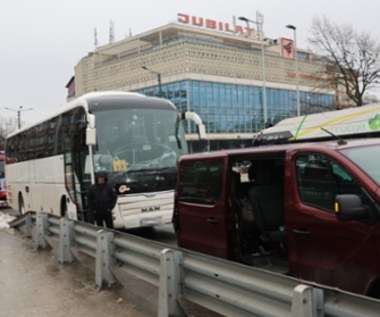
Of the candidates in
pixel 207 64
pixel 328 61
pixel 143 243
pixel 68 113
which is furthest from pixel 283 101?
pixel 143 243

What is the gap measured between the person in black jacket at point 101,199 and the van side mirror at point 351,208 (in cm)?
710

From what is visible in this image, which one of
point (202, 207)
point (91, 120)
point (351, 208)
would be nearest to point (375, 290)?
point (351, 208)

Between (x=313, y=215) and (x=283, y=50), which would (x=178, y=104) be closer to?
(x=283, y=50)

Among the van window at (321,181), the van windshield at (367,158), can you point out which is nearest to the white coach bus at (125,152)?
the van window at (321,181)

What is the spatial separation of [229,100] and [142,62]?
1650 cm

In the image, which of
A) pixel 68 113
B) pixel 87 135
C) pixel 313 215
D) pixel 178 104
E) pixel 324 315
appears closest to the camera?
pixel 324 315

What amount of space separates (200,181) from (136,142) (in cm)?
530

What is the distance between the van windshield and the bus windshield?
24.0ft

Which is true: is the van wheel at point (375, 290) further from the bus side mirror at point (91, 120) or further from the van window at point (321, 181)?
the bus side mirror at point (91, 120)

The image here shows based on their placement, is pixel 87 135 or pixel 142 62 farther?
pixel 142 62

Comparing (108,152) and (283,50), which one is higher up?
(283,50)

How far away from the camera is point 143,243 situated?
656 cm

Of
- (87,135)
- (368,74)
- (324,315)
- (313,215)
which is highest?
(368,74)

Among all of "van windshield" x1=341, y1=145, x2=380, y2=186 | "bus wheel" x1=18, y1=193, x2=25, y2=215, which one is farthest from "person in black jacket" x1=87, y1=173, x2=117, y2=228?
"bus wheel" x1=18, y1=193, x2=25, y2=215
